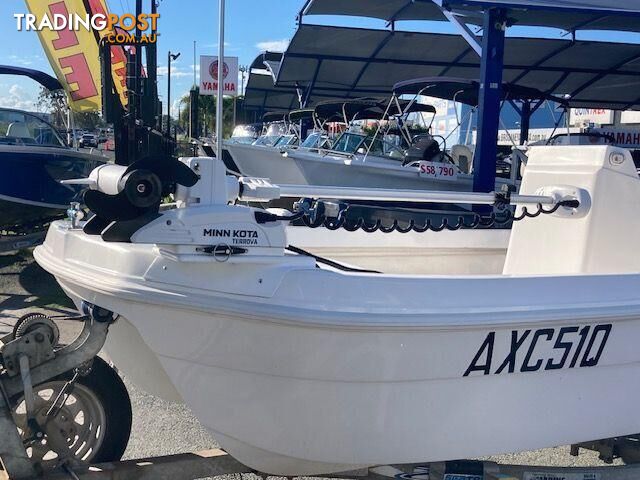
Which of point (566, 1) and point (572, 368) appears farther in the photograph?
point (566, 1)

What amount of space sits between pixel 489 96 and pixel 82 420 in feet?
21.9

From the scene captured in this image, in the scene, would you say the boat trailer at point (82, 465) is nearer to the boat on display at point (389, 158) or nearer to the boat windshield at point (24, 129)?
the boat windshield at point (24, 129)

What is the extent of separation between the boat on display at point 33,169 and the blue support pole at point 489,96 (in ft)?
16.4

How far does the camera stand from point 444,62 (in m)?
13.8

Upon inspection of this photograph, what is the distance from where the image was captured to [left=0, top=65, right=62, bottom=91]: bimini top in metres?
8.54

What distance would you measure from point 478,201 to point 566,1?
5220mm

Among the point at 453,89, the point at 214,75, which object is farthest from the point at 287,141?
the point at 453,89

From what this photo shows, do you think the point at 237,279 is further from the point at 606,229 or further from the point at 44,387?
the point at 606,229

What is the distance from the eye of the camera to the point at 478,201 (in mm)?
2932

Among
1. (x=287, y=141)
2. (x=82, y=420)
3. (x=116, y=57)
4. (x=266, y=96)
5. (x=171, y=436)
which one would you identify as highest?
(x=266, y=96)

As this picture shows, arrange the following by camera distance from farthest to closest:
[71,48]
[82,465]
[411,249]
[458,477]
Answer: [71,48], [411,249], [458,477], [82,465]

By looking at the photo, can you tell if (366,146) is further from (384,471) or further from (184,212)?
(184,212)

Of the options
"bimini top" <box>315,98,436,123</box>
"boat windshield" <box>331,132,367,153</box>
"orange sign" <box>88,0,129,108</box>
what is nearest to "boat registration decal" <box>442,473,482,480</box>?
"boat windshield" <box>331,132,367,153</box>

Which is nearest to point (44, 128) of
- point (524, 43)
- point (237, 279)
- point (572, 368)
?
point (237, 279)
